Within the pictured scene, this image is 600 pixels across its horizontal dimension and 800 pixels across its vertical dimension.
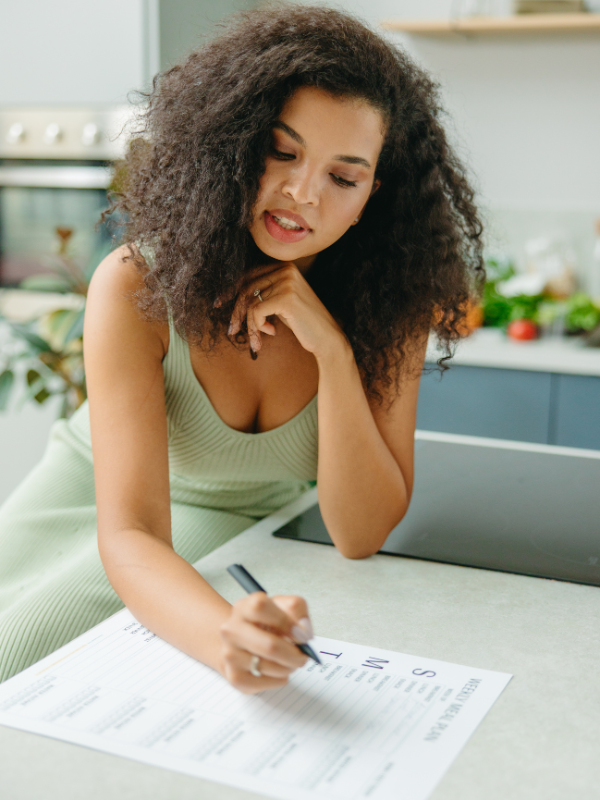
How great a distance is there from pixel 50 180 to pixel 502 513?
6.63 feet

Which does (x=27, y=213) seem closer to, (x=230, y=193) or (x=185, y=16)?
(x=185, y=16)

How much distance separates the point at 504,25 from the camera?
105 inches

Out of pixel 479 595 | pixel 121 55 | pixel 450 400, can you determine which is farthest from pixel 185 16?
pixel 479 595

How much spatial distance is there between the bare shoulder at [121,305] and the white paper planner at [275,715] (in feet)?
1.45

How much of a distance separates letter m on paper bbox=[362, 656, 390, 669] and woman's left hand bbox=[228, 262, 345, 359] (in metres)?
0.50

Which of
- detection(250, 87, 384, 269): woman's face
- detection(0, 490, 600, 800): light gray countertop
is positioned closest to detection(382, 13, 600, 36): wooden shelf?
detection(250, 87, 384, 269): woman's face

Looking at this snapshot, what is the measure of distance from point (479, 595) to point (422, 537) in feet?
0.61

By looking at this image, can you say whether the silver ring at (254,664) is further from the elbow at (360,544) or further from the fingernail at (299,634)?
the elbow at (360,544)

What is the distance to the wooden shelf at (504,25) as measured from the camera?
261 cm

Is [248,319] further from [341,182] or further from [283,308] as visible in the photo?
[341,182]

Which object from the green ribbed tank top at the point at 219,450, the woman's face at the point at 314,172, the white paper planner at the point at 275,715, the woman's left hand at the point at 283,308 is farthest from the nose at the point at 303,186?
the white paper planner at the point at 275,715

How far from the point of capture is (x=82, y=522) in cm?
129

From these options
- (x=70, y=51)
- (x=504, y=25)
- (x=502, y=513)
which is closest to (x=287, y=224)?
(x=502, y=513)

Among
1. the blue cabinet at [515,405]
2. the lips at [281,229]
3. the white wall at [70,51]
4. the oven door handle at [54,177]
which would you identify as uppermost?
the white wall at [70,51]
